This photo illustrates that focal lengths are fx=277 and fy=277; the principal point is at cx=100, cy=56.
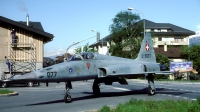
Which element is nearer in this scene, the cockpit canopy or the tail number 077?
the tail number 077

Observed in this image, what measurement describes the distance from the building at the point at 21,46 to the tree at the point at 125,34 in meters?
29.1

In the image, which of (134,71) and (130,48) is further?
(130,48)

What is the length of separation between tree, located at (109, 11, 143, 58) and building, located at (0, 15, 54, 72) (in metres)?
29.1

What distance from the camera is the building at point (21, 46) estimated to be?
35.2 meters

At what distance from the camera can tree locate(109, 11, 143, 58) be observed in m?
63.0

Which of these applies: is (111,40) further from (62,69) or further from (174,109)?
(174,109)

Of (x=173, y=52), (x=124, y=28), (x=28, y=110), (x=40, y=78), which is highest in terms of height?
(x=124, y=28)

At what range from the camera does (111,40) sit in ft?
225

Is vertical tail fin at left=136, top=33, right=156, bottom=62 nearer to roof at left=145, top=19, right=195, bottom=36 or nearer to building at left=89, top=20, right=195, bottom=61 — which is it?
building at left=89, top=20, right=195, bottom=61

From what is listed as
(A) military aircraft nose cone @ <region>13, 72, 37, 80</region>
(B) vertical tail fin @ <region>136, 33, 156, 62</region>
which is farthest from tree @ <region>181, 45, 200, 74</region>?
(A) military aircraft nose cone @ <region>13, 72, 37, 80</region>

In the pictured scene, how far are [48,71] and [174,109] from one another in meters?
6.62

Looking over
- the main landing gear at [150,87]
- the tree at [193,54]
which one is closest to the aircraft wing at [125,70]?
the main landing gear at [150,87]

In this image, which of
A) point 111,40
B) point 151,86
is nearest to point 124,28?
point 111,40

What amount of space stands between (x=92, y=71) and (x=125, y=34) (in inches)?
1995
